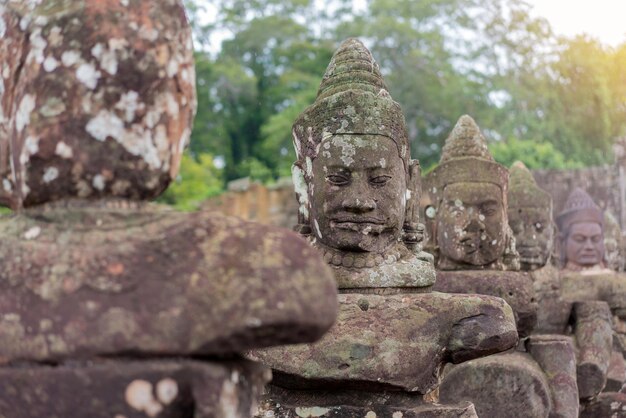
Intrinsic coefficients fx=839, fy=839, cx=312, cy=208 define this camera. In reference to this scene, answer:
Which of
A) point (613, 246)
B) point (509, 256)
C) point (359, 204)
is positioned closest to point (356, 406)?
point (359, 204)

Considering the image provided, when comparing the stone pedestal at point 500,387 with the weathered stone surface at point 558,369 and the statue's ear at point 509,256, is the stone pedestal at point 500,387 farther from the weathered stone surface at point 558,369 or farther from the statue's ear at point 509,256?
the statue's ear at point 509,256

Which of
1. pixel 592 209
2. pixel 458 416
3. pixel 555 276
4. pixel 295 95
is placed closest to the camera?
pixel 458 416

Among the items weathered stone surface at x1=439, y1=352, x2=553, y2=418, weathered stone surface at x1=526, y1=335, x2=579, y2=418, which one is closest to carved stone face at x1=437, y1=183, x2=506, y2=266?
weathered stone surface at x1=526, y1=335, x2=579, y2=418

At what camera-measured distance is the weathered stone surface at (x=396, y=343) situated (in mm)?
4031

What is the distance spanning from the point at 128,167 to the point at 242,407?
0.72 metres

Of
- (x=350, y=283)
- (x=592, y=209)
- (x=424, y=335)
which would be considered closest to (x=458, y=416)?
(x=424, y=335)

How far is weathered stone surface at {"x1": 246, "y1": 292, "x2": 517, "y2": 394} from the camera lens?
403cm

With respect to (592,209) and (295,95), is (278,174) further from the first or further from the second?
(592,209)

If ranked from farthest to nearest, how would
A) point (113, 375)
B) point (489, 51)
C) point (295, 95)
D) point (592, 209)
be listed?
1. point (489, 51)
2. point (295, 95)
3. point (592, 209)
4. point (113, 375)

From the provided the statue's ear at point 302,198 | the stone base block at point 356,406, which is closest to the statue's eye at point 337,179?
the statue's ear at point 302,198

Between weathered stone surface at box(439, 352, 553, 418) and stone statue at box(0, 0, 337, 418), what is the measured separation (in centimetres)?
364

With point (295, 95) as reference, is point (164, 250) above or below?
below

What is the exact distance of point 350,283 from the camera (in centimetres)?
434

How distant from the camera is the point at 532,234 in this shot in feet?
28.1
